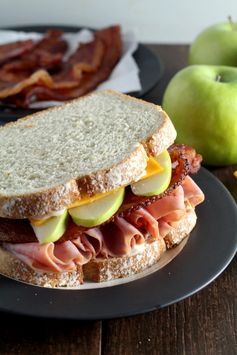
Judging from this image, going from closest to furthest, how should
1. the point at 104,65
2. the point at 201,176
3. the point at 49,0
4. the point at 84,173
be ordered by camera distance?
the point at 84,173 → the point at 201,176 → the point at 104,65 → the point at 49,0

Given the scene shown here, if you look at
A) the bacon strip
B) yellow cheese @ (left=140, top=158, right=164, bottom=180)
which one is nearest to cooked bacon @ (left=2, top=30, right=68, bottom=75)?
the bacon strip

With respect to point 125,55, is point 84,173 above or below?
above

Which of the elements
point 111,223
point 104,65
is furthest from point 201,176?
point 104,65

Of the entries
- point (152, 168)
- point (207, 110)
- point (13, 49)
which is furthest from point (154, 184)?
point (13, 49)

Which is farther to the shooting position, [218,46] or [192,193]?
[218,46]

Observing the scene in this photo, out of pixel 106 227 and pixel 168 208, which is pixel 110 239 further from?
pixel 168 208

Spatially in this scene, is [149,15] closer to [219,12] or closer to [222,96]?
[219,12]
